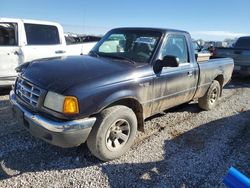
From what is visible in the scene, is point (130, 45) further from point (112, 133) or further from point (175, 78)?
point (112, 133)

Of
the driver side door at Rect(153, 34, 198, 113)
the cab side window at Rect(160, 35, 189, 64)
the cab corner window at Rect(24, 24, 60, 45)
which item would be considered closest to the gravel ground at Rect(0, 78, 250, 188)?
the driver side door at Rect(153, 34, 198, 113)

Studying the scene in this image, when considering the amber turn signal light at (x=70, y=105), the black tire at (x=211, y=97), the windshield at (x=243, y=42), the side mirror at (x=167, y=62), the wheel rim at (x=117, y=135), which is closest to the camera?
the amber turn signal light at (x=70, y=105)

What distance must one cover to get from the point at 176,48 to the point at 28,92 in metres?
2.64

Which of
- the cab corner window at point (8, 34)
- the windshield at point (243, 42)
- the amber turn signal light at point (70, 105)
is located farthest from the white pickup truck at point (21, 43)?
the windshield at point (243, 42)

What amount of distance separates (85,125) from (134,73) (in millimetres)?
1061

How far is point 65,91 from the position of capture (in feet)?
9.98

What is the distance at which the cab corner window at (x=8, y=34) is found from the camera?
6246mm

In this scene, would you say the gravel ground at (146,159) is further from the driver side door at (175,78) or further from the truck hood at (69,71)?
the truck hood at (69,71)

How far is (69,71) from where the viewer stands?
3.46 meters

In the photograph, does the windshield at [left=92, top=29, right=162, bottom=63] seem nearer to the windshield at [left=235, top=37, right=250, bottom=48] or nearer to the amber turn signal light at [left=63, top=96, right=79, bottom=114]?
the amber turn signal light at [left=63, top=96, right=79, bottom=114]

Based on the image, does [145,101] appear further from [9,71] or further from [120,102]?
[9,71]

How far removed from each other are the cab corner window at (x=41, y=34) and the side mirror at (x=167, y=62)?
397 cm

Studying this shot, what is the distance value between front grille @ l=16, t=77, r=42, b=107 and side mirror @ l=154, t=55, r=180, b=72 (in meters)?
1.78

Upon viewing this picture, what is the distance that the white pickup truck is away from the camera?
20.5 feet
